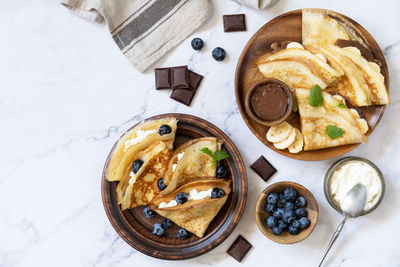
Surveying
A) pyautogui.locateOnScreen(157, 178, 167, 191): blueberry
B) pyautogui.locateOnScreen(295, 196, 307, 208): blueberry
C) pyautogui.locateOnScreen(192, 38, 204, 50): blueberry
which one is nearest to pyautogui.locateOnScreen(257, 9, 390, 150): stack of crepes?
pyautogui.locateOnScreen(295, 196, 307, 208): blueberry

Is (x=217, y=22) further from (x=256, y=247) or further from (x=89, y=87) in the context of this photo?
(x=256, y=247)

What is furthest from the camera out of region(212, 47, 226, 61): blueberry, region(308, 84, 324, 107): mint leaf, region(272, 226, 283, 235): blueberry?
region(212, 47, 226, 61): blueberry

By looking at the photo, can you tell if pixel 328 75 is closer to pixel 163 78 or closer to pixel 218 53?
pixel 218 53

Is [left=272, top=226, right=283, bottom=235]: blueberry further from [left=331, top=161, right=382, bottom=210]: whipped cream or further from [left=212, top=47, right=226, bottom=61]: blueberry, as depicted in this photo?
[left=212, top=47, right=226, bottom=61]: blueberry

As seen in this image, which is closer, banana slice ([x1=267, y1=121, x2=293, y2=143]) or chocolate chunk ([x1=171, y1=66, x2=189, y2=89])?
banana slice ([x1=267, y1=121, x2=293, y2=143])

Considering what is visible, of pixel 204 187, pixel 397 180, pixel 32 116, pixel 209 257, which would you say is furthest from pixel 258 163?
pixel 32 116

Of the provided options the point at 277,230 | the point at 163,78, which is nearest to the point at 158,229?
the point at 277,230
